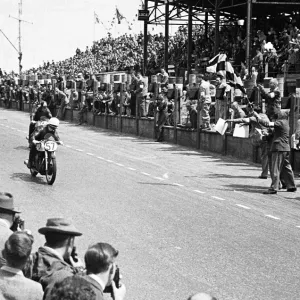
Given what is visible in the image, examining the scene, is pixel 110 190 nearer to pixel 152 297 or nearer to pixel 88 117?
pixel 152 297

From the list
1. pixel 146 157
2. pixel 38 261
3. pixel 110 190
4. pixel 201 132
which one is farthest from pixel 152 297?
pixel 201 132

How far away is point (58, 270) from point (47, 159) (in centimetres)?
1006

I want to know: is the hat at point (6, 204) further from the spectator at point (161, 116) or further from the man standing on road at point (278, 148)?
the spectator at point (161, 116)

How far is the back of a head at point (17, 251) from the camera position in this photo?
188 inches

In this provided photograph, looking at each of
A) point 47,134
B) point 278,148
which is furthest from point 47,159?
point 278,148

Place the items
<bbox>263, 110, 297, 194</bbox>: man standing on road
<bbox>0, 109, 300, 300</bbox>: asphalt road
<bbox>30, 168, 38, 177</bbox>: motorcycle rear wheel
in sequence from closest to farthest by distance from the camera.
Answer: <bbox>0, 109, 300, 300</bbox>: asphalt road → <bbox>263, 110, 297, 194</bbox>: man standing on road → <bbox>30, 168, 38, 177</bbox>: motorcycle rear wheel

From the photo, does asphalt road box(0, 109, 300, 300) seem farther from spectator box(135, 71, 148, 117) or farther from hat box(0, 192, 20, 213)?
spectator box(135, 71, 148, 117)

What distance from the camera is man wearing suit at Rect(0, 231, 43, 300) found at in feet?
15.2

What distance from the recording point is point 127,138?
26609 mm

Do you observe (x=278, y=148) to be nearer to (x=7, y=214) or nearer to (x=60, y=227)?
(x=7, y=214)

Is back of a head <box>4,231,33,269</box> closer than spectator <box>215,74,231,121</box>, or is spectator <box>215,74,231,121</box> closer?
back of a head <box>4,231,33,269</box>

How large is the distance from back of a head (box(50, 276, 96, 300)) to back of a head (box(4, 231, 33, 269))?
82cm

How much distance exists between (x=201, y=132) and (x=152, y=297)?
15641 mm

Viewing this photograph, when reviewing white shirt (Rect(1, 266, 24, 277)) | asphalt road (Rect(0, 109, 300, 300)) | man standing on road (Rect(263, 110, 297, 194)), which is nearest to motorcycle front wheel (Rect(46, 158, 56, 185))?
asphalt road (Rect(0, 109, 300, 300))
